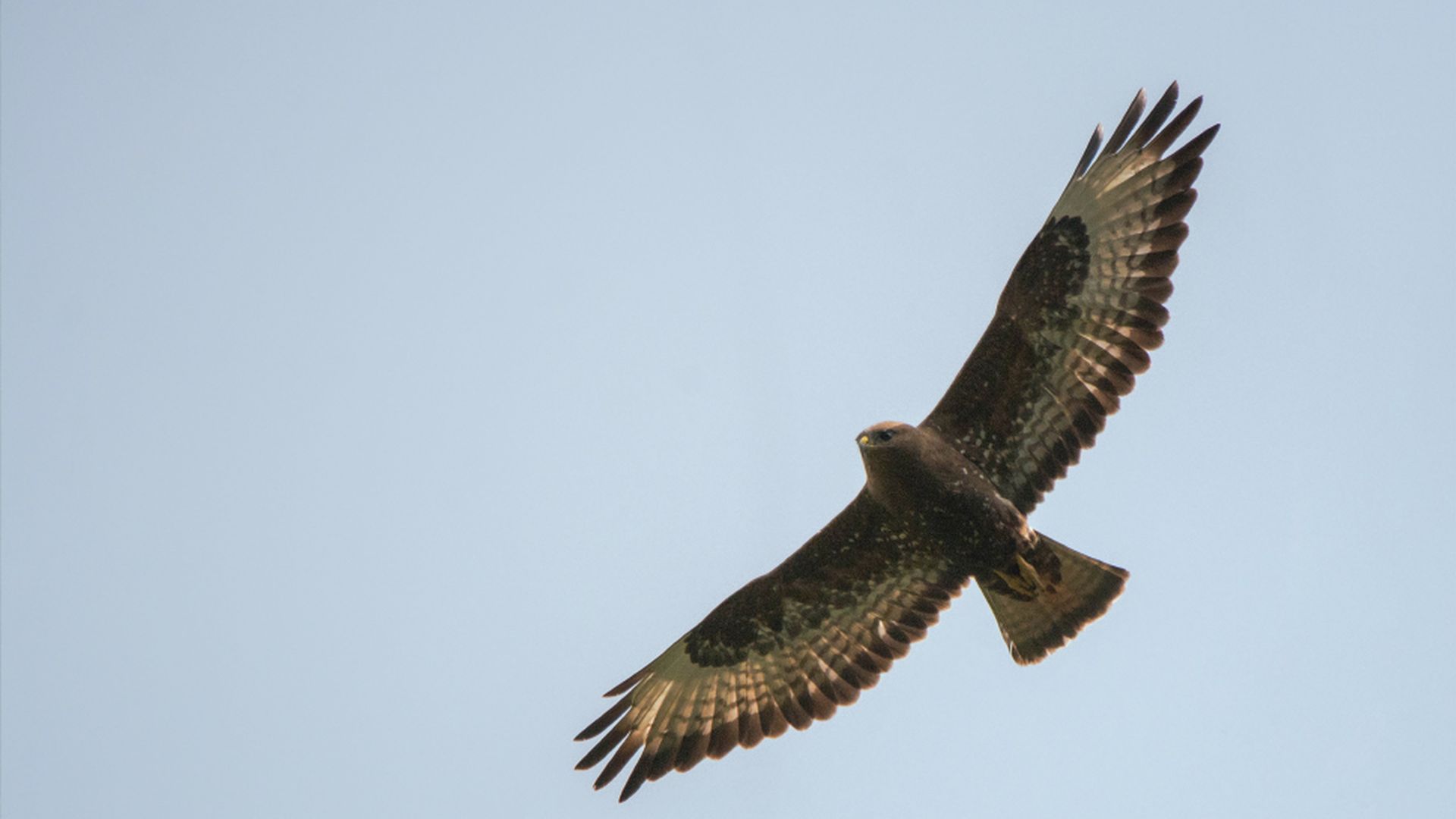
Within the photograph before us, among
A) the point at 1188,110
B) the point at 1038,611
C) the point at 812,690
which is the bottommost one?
the point at 1038,611

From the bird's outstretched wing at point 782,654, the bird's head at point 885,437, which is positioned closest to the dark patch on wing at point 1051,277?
the bird's head at point 885,437

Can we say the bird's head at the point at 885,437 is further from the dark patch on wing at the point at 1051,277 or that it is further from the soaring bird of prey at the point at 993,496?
the dark patch on wing at the point at 1051,277

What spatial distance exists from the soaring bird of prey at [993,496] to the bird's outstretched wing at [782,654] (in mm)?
11

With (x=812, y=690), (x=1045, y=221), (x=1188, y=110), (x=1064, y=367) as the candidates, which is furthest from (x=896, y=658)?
(x=1188, y=110)

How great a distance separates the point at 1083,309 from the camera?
398 inches

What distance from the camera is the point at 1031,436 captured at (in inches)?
403

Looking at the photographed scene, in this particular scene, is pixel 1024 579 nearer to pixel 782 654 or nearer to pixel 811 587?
pixel 811 587

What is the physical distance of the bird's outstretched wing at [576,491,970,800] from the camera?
35.0 ft

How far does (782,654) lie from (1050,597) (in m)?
1.87

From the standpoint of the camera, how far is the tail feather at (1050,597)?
33.2 feet

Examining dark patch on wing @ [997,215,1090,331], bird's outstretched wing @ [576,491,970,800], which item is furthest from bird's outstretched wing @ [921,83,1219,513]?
bird's outstretched wing @ [576,491,970,800]

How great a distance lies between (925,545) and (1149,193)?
2666 millimetres

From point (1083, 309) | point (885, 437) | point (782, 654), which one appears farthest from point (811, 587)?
point (1083, 309)

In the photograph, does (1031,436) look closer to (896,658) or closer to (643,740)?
(896,658)
